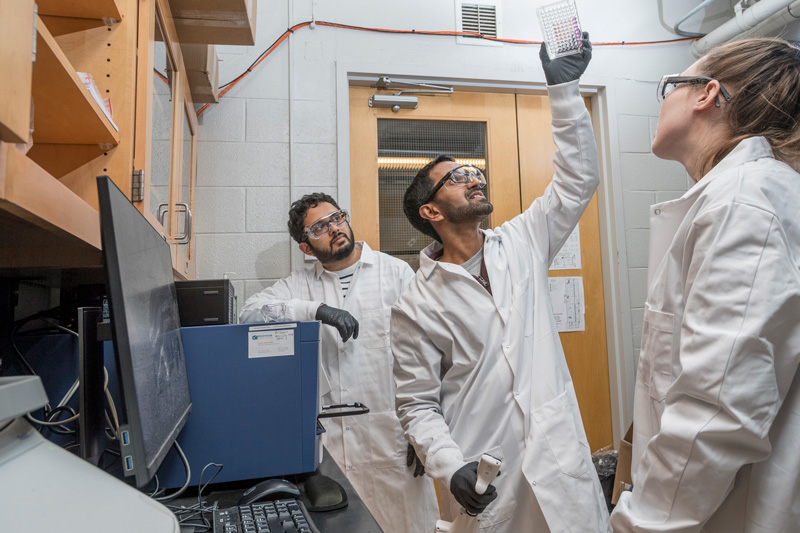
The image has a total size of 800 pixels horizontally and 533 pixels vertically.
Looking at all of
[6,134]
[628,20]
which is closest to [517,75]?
[628,20]

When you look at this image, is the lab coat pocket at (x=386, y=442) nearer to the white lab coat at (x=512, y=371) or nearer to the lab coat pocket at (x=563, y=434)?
the white lab coat at (x=512, y=371)

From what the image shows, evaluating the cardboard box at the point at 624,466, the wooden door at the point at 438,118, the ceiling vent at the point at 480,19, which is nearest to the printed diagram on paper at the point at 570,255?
the wooden door at the point at 438,118

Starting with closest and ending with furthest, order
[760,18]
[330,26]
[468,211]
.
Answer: [468,211] < [760,18] < [330,26]

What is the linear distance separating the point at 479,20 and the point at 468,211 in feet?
4.88

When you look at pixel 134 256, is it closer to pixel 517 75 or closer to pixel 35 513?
pixel 35 513

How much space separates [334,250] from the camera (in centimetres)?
213

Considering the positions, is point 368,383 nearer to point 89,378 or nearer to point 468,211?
point 468,211

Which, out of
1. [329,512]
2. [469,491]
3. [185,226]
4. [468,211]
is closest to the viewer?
[329,512]

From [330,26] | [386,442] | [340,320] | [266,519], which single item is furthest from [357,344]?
[330,26]

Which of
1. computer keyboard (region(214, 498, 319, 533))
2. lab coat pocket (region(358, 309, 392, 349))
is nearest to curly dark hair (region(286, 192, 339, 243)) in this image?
lab coat pocket (region(358, 309, 392, 349))

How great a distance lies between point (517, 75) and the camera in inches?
105

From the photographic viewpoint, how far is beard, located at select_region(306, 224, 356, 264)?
2.13 m

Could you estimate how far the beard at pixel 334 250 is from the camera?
2.13m

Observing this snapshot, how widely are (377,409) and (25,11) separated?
1689 mm
